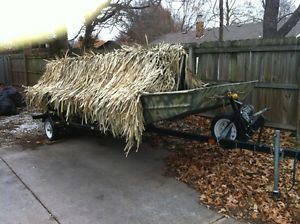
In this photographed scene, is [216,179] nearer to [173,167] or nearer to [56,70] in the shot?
[173,167]

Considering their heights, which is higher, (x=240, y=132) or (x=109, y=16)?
(x=109, y=16)

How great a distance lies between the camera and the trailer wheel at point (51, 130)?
Result: 656cm

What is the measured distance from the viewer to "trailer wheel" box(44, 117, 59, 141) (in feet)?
21.5

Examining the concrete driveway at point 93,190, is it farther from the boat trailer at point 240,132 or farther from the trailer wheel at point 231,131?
the trailer wheel at point 231,131

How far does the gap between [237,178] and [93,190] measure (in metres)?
1.97

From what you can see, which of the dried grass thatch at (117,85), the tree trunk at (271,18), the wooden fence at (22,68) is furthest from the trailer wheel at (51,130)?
Answer: the tree trunk at (271,18)

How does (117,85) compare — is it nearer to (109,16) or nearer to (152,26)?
(109,16)

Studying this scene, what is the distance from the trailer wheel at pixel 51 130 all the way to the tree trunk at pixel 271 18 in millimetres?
6282

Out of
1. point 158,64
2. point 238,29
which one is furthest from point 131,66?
point 238,29

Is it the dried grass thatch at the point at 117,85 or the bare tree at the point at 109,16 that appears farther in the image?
the bare tree at the point at 109,16

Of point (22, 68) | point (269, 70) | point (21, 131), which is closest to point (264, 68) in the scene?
point (269, 70)

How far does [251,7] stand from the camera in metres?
21.9

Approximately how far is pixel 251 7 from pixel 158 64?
65.5 ft

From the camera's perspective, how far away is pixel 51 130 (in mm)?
6633
